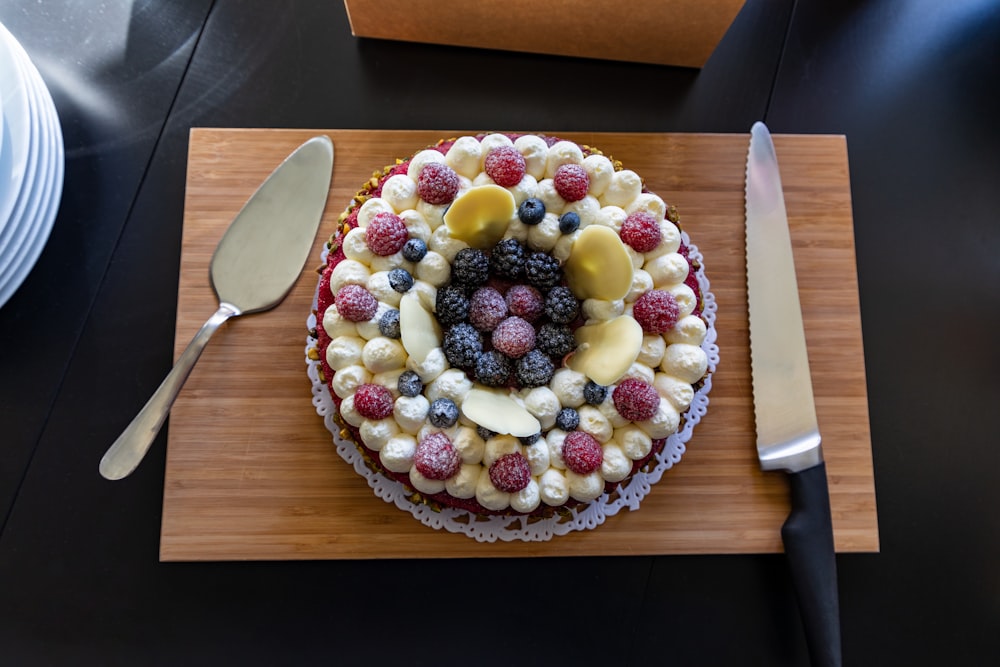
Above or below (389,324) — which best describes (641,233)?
above

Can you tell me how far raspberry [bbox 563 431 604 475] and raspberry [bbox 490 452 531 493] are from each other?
79 mm

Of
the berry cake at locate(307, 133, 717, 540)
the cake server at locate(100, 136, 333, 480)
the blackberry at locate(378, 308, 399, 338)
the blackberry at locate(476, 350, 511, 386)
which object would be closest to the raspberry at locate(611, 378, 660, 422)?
the berry cake at locate(307, 133, 717, 540)

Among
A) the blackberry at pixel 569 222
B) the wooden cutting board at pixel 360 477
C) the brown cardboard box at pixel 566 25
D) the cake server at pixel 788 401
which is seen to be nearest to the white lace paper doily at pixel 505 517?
the wooden cutting board at pixel 360 477

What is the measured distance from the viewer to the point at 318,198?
154cm

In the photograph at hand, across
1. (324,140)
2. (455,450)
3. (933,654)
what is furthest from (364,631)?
(933,654)

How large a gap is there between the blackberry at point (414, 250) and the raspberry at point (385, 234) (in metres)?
0.02

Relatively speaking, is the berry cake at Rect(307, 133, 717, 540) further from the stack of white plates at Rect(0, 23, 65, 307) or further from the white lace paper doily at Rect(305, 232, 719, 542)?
the stack of white plates at Rect(0, 23, 65, 307)

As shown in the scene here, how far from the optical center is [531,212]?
4.08 feet

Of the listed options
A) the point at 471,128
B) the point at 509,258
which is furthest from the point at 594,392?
the point at 471,128

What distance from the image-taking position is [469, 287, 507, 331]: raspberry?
1.25 meters

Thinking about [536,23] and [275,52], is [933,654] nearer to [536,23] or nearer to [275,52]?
[536,23]

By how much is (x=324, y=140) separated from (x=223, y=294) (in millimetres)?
411

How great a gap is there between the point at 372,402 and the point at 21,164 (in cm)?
87

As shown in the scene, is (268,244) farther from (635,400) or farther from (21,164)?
(635,400)
